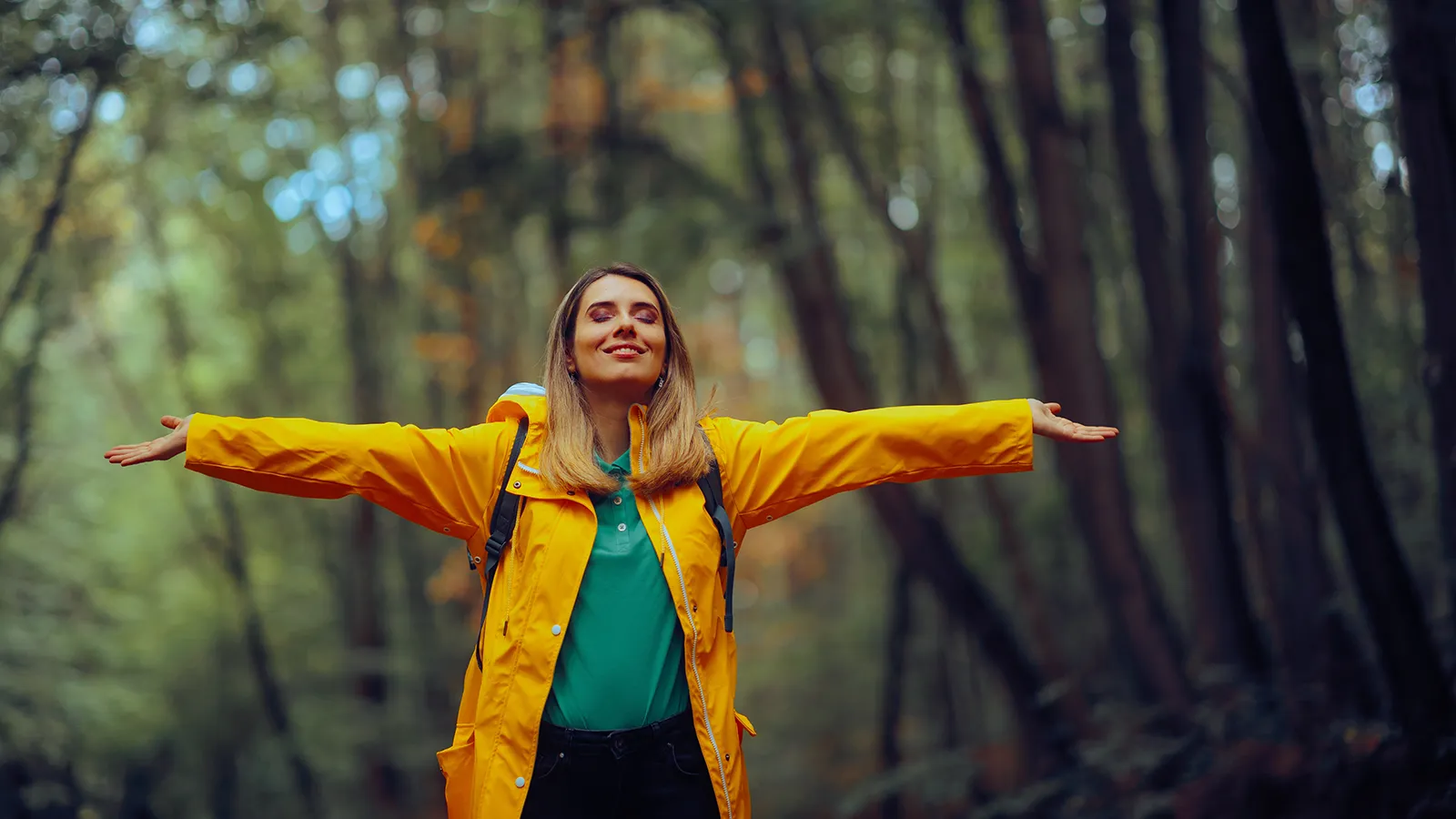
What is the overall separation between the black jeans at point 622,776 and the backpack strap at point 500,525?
0.29 metres

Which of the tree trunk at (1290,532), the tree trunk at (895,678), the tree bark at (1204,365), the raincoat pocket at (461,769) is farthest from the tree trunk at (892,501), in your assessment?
the raincoat pocket at (461,769)

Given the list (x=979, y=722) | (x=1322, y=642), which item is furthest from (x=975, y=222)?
(x=1322, y=642)

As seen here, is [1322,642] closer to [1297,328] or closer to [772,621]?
[1297,328]

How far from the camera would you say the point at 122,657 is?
12.4 meters

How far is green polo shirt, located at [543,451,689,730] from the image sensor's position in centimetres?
282

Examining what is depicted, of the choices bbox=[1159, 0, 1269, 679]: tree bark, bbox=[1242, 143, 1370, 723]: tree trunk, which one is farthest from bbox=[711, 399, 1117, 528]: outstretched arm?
bbox=[1242, 143, 1370, 723]: tree trunk

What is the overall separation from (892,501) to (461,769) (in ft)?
21.0

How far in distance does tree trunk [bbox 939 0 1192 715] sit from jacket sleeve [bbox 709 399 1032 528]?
5.15m

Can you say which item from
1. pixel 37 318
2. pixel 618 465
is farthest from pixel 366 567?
pixel 618 465

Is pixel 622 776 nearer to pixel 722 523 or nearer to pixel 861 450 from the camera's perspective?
pixel 722 523

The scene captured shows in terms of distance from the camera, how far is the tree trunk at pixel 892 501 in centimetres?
885

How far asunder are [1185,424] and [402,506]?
583 centimetres

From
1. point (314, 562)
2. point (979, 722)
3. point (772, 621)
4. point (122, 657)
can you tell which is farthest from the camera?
point (772, 621)

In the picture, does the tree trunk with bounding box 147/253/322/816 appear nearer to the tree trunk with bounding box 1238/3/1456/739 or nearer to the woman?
the woman
